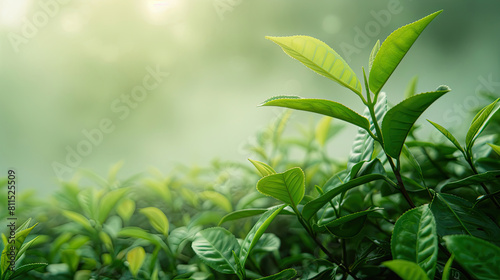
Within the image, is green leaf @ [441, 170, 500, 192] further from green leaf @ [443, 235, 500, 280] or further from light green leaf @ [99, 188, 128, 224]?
light green leaf @ [99, 188, 128, 224]

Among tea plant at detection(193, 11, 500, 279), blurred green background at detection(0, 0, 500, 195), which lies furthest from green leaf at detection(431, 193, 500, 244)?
blurred green background at detection(0, 0, 500, 195)

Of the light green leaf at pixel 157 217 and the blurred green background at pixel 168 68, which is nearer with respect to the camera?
the light green leaf at pixel 157 217

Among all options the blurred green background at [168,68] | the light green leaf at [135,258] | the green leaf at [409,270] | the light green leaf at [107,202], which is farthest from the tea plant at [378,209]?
the blurred green background at [168,68]

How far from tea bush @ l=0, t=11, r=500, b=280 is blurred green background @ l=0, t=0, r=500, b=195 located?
1.23 metres

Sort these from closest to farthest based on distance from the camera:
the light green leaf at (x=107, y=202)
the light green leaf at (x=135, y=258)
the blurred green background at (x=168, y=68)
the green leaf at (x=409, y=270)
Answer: the green leaf at (x=409, y=270)
the light green leaf at (x=135, y=258)
the light green leaf at (x=107, y=202)
the blurred green background at (x=168, y=68)

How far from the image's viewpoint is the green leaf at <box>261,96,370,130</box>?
37cm

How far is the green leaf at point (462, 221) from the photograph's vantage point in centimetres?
37

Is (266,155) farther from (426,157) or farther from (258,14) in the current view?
(258,14)

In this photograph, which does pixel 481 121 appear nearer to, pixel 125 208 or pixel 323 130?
pixel 323 130

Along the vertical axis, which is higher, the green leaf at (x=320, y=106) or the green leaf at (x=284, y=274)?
the green leaf at (x=320, y=106)

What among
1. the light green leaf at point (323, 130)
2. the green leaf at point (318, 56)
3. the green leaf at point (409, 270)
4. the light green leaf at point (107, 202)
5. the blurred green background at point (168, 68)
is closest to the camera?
the green leaf at point (409, 270)

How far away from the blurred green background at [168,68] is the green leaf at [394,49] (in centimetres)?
162

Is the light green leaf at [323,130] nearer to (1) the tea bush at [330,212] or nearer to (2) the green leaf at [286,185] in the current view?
(1) the tea bush at [330,212]

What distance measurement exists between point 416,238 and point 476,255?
49 mm
